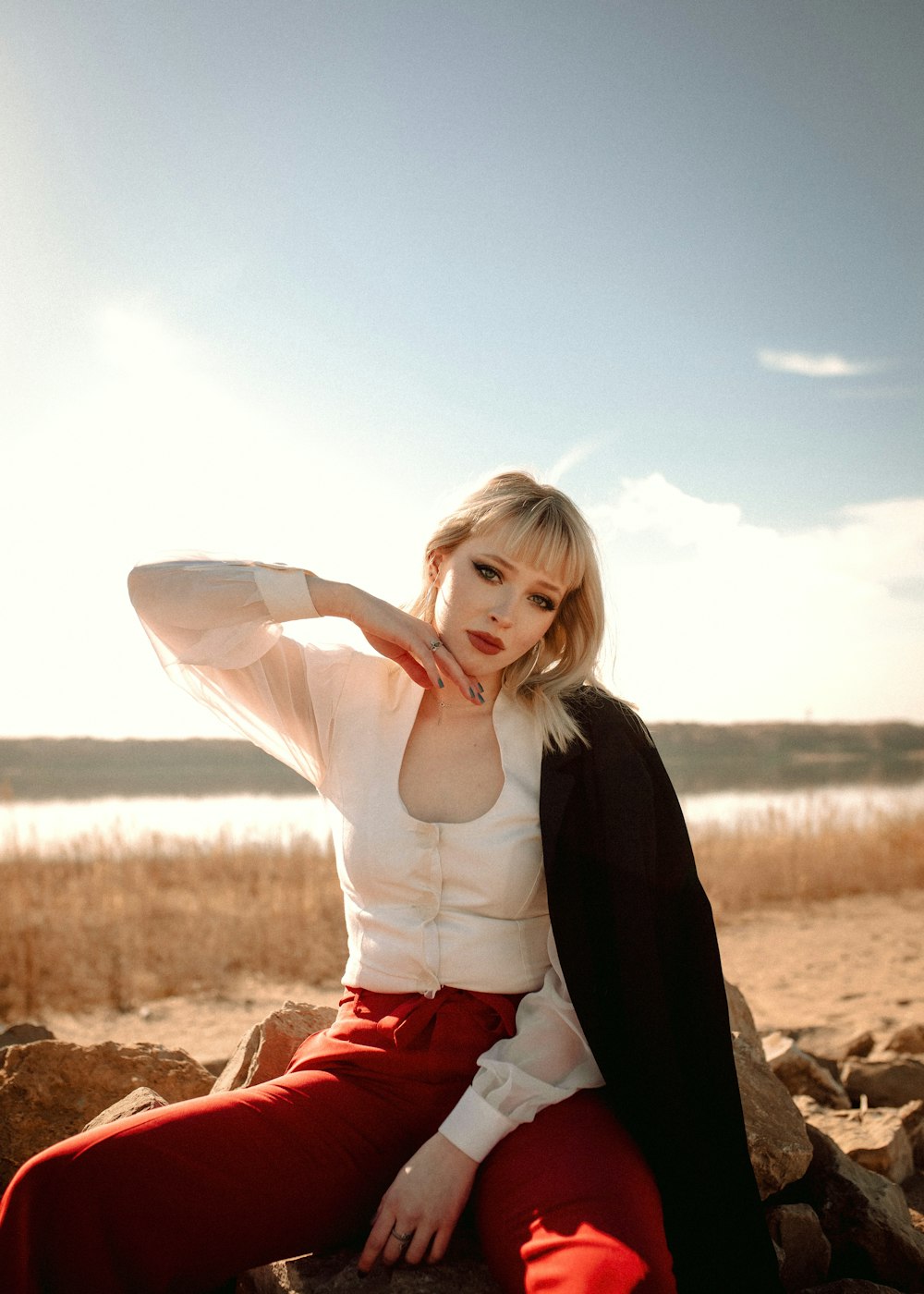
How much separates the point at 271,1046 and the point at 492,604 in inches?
52.1

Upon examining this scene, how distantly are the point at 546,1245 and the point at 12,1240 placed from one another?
33.8 inches

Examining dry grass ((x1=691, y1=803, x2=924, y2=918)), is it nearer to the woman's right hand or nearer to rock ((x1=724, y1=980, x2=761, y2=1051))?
rock ((x1=724, y1=980, x2=761, y2=1051))

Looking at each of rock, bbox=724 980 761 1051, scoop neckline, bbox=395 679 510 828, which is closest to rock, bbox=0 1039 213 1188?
scoop neckline, bbox=395 679 510 828

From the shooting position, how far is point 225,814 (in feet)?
47.6

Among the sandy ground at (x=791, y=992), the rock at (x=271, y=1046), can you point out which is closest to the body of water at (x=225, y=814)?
the sandy ground at (x=791, y=992)

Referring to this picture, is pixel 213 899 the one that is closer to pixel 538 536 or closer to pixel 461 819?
pixel 461 819

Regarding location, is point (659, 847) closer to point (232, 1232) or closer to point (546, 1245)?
point (546, 1245)

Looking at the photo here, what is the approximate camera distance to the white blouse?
185 cm

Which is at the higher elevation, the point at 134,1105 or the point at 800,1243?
the point at 134,1105

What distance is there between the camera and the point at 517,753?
7.00 ft

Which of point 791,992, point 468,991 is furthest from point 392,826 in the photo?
point 791,992

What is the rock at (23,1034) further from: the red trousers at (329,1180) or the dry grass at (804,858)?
the dry grass at (804,858)

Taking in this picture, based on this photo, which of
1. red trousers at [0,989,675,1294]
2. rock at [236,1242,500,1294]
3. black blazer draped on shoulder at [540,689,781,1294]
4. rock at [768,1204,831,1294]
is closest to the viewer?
red trousers at [0,989,675,1294]

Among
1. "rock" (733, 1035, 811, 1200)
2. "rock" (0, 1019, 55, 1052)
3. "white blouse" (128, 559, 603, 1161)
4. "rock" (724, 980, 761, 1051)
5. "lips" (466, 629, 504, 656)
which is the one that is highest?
"lips" (466, 629, 504, 656)
